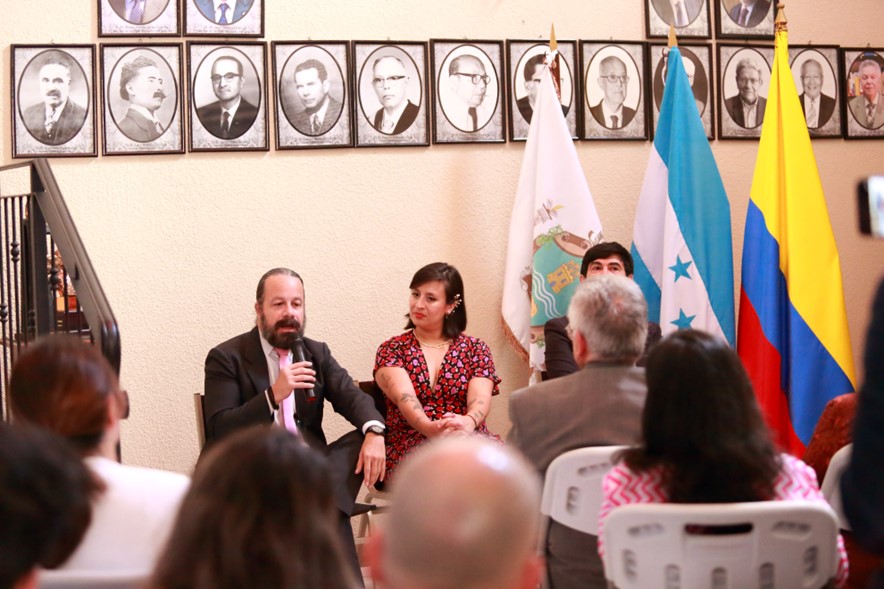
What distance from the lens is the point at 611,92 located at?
5.14 m

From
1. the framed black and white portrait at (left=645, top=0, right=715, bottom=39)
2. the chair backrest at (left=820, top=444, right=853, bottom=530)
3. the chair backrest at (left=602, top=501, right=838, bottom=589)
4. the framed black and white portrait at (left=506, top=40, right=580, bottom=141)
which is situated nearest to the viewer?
the chair backrest at (left=602, top=501, right=838, bottom=589)

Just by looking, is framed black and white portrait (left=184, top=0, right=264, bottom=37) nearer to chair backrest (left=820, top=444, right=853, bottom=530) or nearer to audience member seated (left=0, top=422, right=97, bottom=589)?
chair backrest (left=820, top=444, right=853, bottom=530)

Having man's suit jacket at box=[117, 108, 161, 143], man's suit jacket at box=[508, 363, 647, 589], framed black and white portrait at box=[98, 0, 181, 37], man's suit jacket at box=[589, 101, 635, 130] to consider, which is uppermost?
framed black and white portrait at box=[98, 0, 181, 37]

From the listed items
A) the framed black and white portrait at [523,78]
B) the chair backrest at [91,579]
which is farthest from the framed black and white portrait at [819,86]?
the chair backrest at [91,579]

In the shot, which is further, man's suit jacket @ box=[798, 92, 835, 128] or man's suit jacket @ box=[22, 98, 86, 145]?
Result: man's suit jacket @ box=[798, 92, 835, 128]

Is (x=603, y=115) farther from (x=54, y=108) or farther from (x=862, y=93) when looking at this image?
(x=54, y=108)

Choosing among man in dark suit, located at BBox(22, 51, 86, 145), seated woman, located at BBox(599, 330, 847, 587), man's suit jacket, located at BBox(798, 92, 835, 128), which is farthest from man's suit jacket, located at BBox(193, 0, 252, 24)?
seated woman, located at BBox(599, 330, 847, 587)

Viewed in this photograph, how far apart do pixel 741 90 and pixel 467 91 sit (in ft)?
4.87

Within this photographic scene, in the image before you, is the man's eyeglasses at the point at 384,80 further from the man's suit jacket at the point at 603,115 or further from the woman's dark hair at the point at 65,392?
the woman's dark hair at the point at 65,392

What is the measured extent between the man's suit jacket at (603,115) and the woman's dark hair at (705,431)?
3226 millimetres

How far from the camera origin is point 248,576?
120 centimetres

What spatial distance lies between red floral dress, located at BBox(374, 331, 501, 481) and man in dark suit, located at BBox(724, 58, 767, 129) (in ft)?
6.82

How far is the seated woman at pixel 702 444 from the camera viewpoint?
200 centimetres

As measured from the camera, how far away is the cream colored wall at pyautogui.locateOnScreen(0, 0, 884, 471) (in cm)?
469
